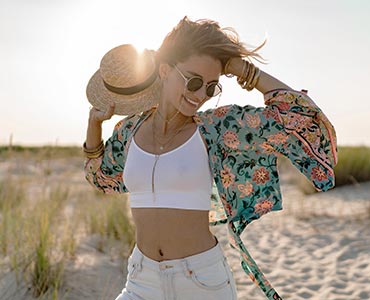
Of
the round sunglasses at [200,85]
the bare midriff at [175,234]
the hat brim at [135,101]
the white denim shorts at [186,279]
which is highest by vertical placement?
the round sunglasses at [200,85]

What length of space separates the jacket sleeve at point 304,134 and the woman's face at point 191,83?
10.4 inches

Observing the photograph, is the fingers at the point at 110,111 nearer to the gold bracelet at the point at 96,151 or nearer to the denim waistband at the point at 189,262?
the gold bracelet at the point at 96,151

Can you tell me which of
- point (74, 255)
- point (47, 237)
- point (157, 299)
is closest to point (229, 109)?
point (157, 299)

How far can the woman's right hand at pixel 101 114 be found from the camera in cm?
274

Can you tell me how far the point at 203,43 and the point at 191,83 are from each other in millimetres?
172

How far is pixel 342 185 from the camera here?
12367 mm

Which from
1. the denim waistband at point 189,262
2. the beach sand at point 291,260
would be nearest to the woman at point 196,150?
the denim waistband at point 189,262

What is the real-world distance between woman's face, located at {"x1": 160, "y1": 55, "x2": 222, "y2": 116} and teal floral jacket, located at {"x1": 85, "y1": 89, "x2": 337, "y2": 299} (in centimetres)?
10

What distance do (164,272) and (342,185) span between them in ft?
34.6

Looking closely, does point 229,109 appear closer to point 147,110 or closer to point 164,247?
point 147,110

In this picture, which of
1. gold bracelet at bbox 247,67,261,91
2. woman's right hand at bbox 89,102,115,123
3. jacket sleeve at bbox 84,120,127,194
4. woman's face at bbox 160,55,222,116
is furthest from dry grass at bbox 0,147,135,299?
gold bracelet at bbox 247,67,261,91

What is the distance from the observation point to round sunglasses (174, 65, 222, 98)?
243cm

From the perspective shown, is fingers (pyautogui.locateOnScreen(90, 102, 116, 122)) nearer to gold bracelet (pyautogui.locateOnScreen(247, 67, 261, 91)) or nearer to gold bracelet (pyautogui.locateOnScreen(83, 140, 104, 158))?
gold bracelet (pyautogui.locateOnScreen(83, 140, 104, 158))

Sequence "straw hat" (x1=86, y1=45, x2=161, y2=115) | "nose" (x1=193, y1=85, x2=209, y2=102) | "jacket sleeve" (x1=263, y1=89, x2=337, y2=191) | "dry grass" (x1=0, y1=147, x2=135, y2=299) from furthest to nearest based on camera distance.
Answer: "dry grass" (x1=0, y1=147, x2=135, y2=299) → "straw hat" (x1=86, y1=45, x2=161, y2=115) → "jacket sleeve" (x1=263, y1=89, x2=337, y2=191) → "nose" (x1=193, y1=85, x2=209, y2=102)
